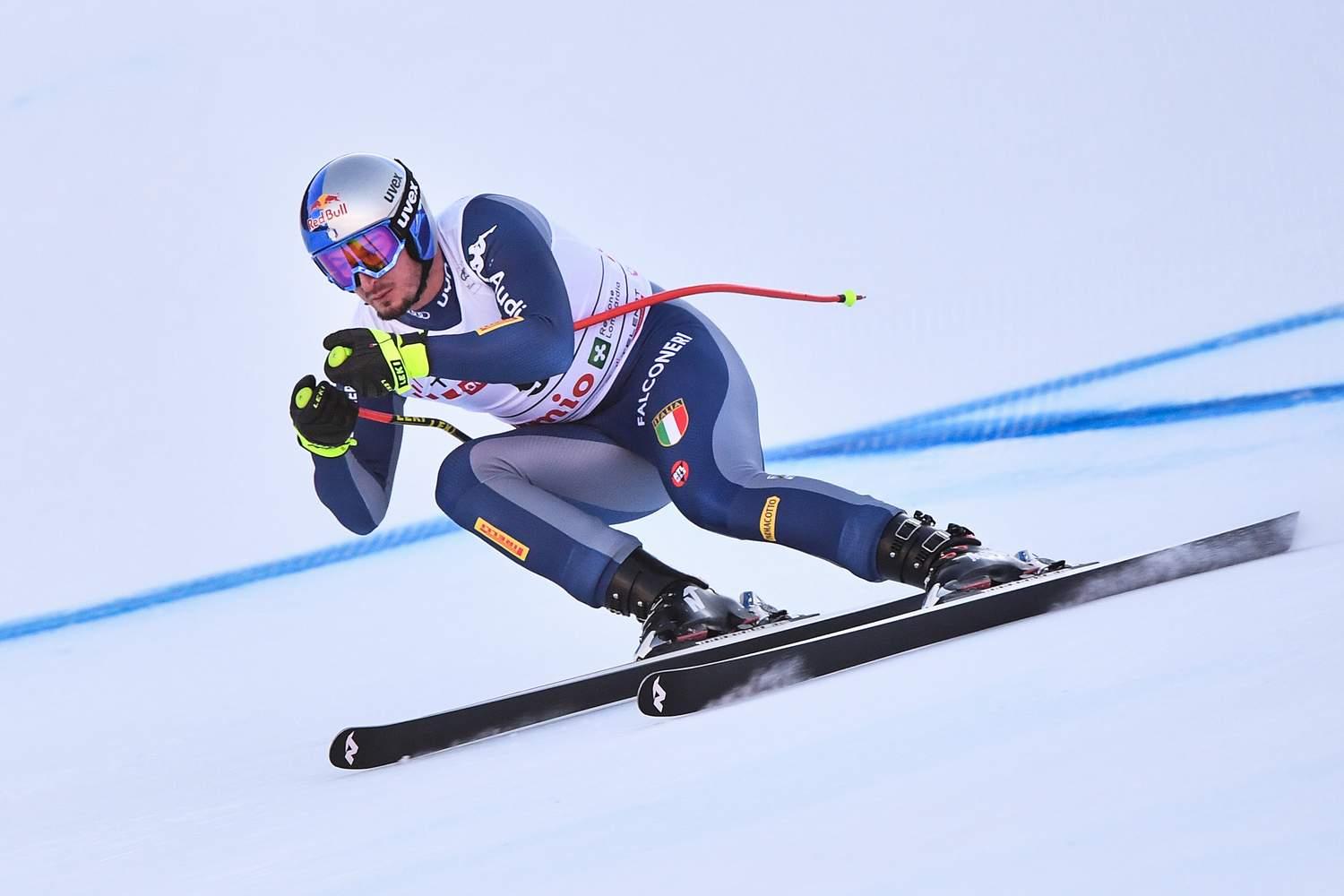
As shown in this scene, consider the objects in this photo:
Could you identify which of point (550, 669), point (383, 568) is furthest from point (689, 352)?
point (383, 568)

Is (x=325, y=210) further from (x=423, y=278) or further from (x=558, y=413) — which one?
(x=558, y=413)

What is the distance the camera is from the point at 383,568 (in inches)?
199

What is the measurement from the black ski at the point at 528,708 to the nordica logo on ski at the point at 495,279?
2.40 feet

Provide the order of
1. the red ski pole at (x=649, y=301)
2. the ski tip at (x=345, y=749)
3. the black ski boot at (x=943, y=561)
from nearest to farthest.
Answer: the ski tip at (x=345, y=749)
the black ski boot at (x=943, y=561)
the red ski pole at (x=649, y=301)

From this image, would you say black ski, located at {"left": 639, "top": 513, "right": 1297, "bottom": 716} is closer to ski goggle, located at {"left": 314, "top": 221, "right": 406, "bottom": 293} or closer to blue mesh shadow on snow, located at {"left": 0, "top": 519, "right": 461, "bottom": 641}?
ski goggle, located at {"left": 314, "top": 221, "right": 406, "bottom": 293}

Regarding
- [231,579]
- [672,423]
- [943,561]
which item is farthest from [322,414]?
[231,579]

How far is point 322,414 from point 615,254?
2961 millimetres

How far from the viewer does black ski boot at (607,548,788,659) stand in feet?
9.16

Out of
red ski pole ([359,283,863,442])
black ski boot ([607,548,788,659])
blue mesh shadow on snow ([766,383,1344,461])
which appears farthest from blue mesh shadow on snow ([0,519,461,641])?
black ski boot ([607,548,788,659])

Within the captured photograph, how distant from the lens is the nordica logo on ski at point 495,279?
2781 mm

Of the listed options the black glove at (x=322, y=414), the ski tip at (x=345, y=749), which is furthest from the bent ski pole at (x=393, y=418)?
the ski tip at (x=345, y=749)

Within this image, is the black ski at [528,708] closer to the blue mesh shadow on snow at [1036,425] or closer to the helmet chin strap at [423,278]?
the helmet chin strap at [423,278]

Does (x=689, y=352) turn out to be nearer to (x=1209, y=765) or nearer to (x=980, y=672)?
(x=980, y=672)

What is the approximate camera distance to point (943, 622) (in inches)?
95.1
